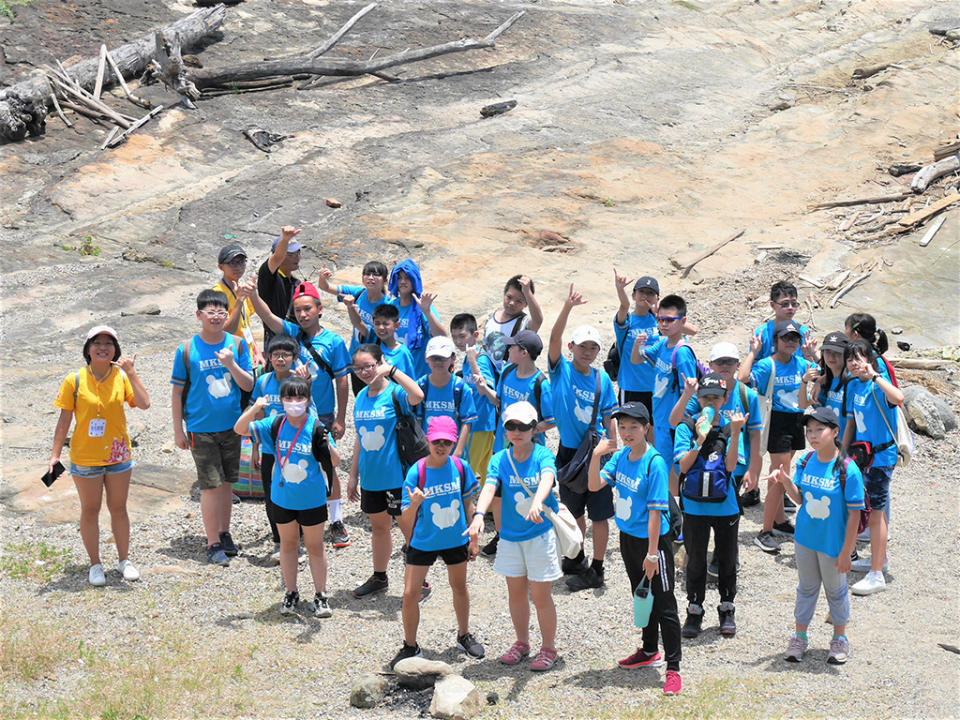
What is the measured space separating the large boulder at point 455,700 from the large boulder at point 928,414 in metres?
7.72

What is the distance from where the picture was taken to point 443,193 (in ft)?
67.5

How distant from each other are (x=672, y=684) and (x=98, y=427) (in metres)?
4.50

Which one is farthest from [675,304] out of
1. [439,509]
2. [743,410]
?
[439,509]

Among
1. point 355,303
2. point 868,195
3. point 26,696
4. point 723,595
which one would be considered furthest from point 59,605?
point 868,195

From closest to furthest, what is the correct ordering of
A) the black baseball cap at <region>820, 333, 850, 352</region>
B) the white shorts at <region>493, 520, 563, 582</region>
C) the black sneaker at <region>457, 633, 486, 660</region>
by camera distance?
the white shorts at <region>493, 520, 563, 582</region>
the black sneaker at <region>457, 633, 486, 660</region>
the black baseball cap at <region>820, 333, 850, 352</region>

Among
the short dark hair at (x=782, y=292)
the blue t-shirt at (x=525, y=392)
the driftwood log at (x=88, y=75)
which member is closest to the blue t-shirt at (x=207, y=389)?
the blue t-shirt at (x=525, y=392)

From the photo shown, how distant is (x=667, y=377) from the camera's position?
29.0 ft

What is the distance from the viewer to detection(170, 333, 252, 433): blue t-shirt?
830 cm

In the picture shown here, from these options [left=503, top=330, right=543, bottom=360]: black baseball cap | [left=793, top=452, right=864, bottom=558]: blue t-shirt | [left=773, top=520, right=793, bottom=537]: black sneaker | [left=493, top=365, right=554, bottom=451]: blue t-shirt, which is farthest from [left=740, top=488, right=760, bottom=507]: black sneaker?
[left=503, top=330, right=543, bottom=360]: black baseball cap

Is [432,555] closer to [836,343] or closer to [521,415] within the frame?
[521,415]

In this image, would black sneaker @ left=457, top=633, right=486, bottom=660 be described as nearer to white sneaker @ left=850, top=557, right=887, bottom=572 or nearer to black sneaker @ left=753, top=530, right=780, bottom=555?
black sneaker @ left=753, top=530, right=780, bottom=555

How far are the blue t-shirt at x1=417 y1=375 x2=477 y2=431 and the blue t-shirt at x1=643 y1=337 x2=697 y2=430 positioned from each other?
1.72 metres

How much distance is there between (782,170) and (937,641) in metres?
16.5

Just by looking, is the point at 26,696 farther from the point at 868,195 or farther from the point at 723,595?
the point at 868,195
